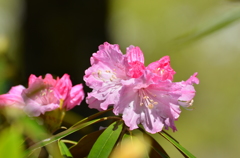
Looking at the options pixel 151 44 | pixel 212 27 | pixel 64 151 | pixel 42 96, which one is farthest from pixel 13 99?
pixel 151 44

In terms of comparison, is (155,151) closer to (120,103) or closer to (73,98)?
(120,103)

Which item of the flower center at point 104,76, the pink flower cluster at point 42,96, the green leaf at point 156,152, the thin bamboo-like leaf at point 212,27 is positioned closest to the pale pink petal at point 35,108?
the pink flower cluster at point 42,96

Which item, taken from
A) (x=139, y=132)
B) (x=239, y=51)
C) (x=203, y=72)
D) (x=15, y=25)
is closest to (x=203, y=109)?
(x=203, y=72)

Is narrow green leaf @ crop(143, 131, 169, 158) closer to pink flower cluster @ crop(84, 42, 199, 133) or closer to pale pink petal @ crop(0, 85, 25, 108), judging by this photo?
pink flower cluster @ crop(84, 42, 199, 133)

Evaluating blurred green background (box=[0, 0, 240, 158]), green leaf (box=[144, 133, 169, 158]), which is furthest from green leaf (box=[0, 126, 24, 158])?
green leaf (box=[144, 133, 169, 158])

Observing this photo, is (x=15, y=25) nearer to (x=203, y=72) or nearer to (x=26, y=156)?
(x=26, y=156)

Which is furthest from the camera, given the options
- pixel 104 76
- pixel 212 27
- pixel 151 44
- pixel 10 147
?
pixel 151 44

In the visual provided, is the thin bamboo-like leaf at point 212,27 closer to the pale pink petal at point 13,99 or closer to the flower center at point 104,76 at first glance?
the flower center at point 104,76
